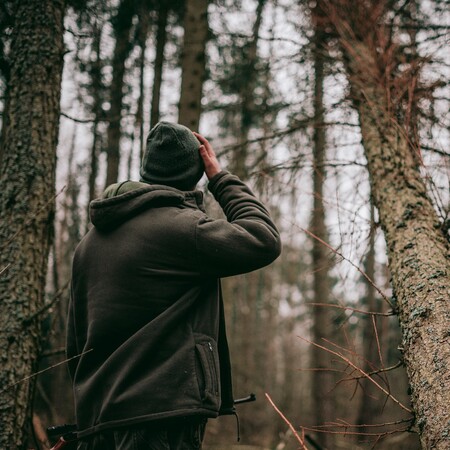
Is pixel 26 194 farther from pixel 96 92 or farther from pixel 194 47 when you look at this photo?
pixel 96 92

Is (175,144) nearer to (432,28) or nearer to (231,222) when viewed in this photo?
(231,222)

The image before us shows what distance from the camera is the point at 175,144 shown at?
2.49 m

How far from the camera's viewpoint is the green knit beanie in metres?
2.49

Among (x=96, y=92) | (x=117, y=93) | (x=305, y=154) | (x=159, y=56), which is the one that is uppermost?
(x=159, y=56)

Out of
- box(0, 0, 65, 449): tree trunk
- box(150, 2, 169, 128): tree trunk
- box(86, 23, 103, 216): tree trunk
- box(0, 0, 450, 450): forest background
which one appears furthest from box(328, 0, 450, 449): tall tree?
box(86, 23, 103, 216): tree trunk

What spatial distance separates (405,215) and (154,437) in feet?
7.51

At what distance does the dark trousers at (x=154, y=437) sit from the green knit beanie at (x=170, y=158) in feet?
3.67

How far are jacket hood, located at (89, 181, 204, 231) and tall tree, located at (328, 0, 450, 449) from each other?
4.80ft

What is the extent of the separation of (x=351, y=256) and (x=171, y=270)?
6.38 feet

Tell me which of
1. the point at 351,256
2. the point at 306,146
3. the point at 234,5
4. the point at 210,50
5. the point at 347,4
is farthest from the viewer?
the point at 210,50

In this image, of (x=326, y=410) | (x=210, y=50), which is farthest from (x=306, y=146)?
(x=326, y=410)

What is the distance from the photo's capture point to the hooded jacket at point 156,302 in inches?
82.7

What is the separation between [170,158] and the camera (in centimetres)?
249

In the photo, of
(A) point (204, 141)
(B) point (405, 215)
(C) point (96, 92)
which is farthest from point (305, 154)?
(C) point (96, 92)
